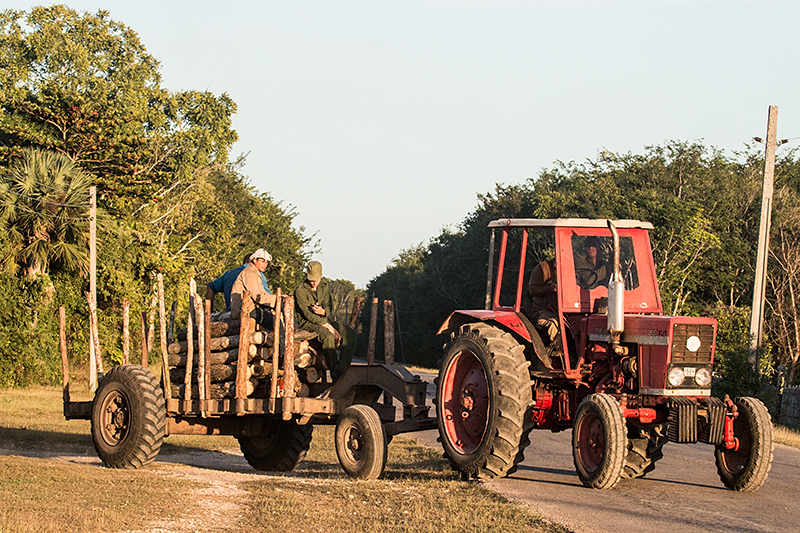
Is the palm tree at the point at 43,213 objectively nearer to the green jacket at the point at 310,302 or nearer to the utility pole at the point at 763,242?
the green jacket at the point at 310,302

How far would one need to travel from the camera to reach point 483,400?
1077 cm

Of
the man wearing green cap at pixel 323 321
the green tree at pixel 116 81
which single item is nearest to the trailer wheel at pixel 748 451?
the man wearing green cap at pixel 323 321

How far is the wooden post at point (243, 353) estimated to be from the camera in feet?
36.9

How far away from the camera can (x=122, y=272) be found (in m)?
32.8

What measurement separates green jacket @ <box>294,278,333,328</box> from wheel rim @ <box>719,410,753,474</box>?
4.79 metres

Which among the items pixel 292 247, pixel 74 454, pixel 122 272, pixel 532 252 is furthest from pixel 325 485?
pixel 292 247

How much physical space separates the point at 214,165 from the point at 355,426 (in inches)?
1936

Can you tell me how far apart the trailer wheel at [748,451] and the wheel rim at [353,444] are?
386cm

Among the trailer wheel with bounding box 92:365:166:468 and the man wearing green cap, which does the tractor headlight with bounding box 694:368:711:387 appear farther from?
the trailer wheel with bounding box 92:365:166:468

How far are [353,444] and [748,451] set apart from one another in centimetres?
423

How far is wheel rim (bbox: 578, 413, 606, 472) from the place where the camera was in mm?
9703

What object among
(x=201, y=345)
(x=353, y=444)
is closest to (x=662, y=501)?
(x=353, y=444)

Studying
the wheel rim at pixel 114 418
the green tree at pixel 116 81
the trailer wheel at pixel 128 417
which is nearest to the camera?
the trailer wheel at pixel 128 417

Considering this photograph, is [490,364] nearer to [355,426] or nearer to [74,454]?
[355,426]
